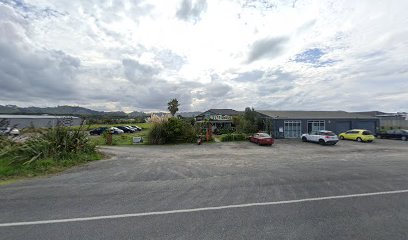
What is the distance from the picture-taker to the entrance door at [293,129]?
29.6 metres

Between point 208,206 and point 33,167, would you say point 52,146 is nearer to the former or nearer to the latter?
point 33,167

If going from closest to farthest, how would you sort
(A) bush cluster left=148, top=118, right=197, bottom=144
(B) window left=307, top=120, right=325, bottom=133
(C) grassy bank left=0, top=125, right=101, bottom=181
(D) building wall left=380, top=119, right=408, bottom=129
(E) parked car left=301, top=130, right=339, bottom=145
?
(C) grassy bank left=0, top=125, right=101, bottom=181, (E) parked car left=301, top=130, right=339, bottom=145, (A) bush cluster left=148, top=118, right=197, bottom=144, (B) window left=307, top=120, right=325, bottom=133, (D) building wall left=380, top=119, right=408, bottom=129

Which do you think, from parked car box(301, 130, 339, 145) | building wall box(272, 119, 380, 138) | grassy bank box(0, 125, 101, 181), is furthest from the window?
grassy bank box(0, 125, 101, 181)

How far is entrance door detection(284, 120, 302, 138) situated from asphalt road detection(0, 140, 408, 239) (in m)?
21.6

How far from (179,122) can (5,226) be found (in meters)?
20.3

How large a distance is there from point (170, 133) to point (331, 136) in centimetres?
1666

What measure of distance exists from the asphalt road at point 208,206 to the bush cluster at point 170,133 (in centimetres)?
1471

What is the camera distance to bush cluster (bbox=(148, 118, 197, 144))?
23250 millimetres

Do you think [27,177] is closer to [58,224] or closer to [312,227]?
[58,224]

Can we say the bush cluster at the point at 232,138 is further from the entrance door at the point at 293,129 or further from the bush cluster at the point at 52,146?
the bush cluster at the point at 52,146

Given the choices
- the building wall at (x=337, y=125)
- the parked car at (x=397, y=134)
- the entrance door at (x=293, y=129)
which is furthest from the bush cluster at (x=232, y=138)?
the parked car at (x=397, y=134)

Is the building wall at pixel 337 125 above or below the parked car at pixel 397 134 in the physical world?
above

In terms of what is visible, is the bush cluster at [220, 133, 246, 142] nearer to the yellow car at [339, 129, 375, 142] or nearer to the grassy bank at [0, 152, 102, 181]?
the yellow car at [339, 129, 375, 142]

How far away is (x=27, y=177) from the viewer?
805 cm
